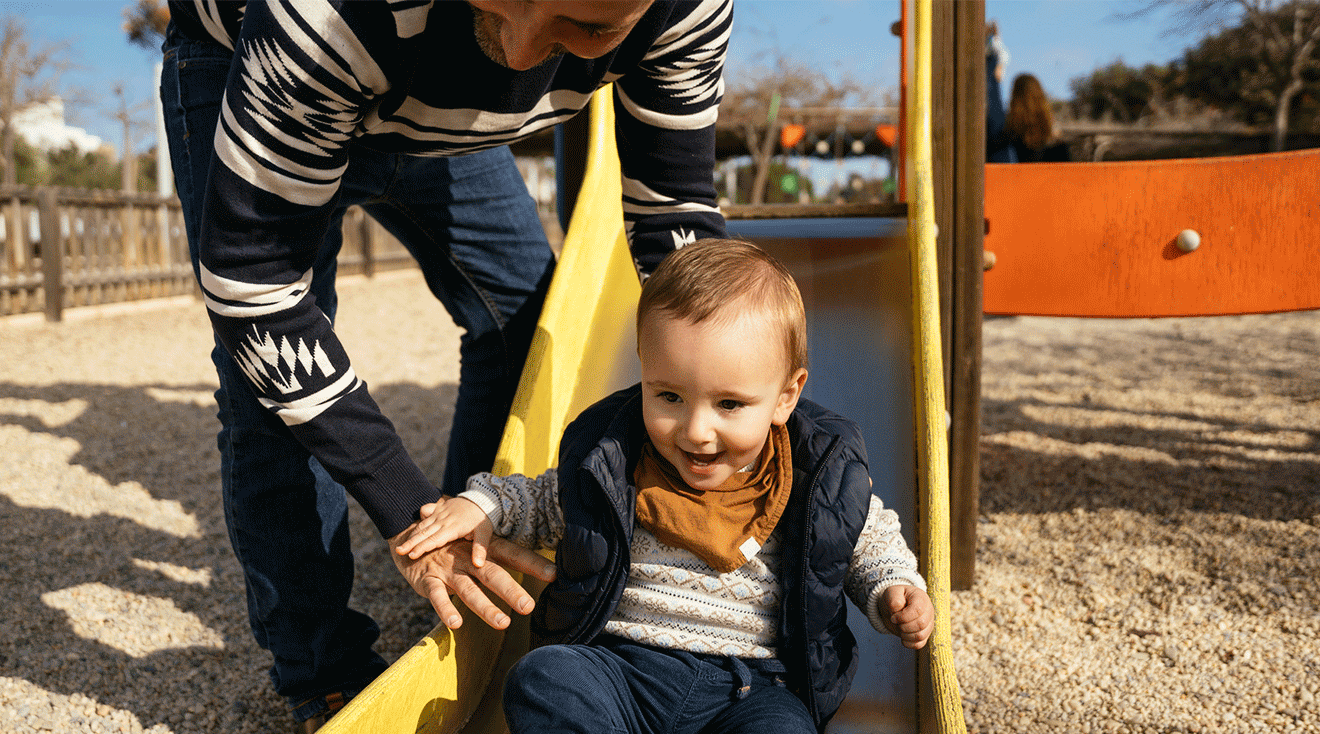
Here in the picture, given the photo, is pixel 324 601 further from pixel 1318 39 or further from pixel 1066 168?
pixel 1318 39

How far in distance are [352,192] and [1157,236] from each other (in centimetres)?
212

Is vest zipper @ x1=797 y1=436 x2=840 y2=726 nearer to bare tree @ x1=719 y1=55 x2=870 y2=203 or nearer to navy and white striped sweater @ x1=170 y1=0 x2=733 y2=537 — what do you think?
navy and white striped sweater @ x1=170 y1=0 x2=733 y2=537

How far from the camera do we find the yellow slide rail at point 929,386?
1.25 metres

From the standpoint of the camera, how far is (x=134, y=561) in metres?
2.72

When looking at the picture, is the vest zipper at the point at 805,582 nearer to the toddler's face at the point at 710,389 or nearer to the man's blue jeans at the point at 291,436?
the toddler's face at the point at 710,389

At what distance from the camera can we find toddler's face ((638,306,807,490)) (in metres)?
1.24

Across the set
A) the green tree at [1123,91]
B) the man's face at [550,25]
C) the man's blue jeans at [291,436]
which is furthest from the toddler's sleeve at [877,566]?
the green tree at [1123,91]

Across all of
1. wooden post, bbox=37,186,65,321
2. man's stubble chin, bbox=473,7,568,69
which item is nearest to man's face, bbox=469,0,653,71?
man's stubble chin, bbox=473,7,568,69

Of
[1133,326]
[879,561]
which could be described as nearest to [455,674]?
[879,561]

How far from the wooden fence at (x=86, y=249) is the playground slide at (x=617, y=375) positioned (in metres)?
6.87

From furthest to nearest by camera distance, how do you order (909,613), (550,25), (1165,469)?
(1165,469) < (909,613) < (550,25)

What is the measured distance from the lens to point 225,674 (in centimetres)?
205

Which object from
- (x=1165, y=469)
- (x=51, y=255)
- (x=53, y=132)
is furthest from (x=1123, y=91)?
(x=53, y=132)

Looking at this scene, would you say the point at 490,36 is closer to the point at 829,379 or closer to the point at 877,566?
the point at 877,566
